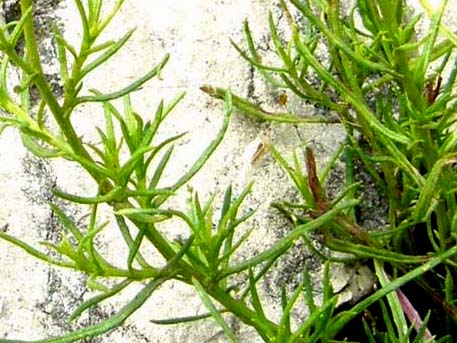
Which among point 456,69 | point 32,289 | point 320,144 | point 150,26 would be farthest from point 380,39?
point 32,289

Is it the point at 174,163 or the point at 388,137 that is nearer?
the point at 388,137

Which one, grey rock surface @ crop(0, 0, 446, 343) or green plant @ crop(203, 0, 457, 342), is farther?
grey rock surface @ crop(0, 0, 446, 343)

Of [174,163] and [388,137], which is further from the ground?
[174,163]

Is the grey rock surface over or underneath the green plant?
over

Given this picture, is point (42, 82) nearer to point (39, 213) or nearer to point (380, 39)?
point (380, 39)
